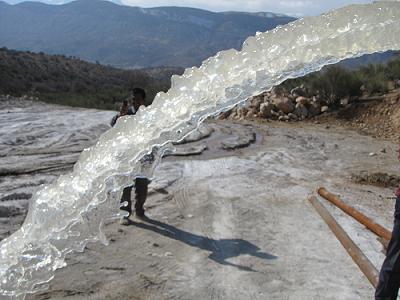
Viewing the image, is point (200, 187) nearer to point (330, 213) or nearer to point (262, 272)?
point (330, 213)

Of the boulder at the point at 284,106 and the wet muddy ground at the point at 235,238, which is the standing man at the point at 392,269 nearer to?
the wet muddy ground at the point at 235,238

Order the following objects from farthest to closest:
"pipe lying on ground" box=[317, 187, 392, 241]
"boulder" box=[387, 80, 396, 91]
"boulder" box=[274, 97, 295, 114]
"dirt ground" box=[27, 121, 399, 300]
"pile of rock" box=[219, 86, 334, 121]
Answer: "boulder" box=[387, 80, 396, 91], "boulder" box=[274, 97, 295, 114], "pile of rock" box=[219, 86, 334, 121], "pipe lying on ground" box=[317, 187, 392, 241], "dirt ground" box=[27, 121, 399, 300]

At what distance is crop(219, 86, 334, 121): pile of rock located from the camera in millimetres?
18328

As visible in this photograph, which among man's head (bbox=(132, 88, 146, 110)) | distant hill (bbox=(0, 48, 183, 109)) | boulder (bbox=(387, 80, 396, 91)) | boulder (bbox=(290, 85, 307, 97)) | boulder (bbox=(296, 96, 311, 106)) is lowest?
distant hill (bbox=(0, 48, 183, 109))

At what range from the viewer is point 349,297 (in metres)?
5.07

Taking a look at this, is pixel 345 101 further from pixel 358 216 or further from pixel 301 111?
pixel 358 216

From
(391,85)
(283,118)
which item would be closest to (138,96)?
(283,118)

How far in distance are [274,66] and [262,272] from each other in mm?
2977

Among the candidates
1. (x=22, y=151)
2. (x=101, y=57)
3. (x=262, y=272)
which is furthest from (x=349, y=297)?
(x=101, y=57)

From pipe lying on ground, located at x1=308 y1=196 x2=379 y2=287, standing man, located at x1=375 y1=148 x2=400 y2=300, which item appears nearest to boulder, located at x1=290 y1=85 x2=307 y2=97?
pipe lying on ground, located at x1=308 y1=196 x2=379 y2=287

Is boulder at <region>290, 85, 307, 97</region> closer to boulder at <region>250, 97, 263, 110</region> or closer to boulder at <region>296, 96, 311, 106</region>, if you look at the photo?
boulder at <region>296, 96, 311, 106</region>

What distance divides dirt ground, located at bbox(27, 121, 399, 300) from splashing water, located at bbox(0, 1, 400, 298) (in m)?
1.24

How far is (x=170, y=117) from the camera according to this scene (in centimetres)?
357

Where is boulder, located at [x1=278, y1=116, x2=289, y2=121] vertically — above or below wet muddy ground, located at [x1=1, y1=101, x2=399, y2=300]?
below
